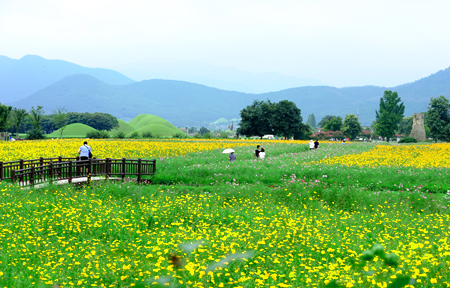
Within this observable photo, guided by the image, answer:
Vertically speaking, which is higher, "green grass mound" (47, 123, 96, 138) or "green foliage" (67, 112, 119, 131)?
"green foliage" (67, 112, 119, 131)

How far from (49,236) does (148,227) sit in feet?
9.66

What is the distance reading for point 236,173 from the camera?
22.1 meters

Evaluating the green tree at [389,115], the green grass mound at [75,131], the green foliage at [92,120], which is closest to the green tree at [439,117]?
the green tree at [389,115]

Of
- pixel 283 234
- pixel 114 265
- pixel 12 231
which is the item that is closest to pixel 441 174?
pixel 283 234

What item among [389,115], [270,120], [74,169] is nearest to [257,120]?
[270,120]

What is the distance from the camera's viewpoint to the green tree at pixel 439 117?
6994cm

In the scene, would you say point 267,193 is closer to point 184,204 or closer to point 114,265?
point 184,204

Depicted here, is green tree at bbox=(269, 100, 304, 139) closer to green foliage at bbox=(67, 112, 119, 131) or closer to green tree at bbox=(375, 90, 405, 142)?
green tree at bbox=(375, 90, 405, 142)

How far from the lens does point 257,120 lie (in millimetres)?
79000

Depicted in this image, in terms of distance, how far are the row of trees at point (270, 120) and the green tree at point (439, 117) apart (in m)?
27.3

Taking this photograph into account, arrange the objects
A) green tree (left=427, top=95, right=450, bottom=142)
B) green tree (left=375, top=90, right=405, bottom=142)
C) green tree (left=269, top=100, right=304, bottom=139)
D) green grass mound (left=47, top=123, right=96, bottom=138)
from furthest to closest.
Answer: green grass mound (left=47, top=123, right=96, bottom=138), green tree (left=269, top=100, right=304, bottom=139), green tree (left=375, top=90, right=405, bottom=142), green tree (left=427, top=95, right=450, bottom=142)

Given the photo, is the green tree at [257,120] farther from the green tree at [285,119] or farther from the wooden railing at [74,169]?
the wooden railing at [74,169]

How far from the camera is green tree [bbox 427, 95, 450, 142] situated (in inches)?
2753

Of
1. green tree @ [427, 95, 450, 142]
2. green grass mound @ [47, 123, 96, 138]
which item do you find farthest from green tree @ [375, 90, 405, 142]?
green grass mound @ [47, 123, 96, 138]
